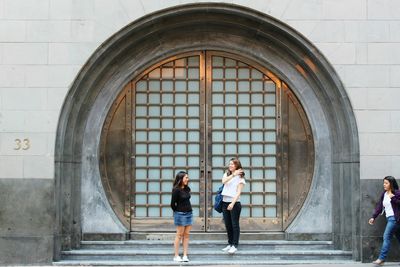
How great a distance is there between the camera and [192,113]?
1291cm

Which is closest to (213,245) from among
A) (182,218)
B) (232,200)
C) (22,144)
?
(232,200)

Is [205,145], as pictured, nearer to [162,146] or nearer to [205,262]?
[162,146]

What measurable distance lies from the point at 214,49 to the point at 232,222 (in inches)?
133

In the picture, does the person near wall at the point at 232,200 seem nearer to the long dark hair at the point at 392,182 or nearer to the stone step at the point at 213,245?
the stone step at the point at 213,245

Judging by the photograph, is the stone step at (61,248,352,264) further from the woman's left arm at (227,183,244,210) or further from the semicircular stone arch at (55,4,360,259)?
the woman's left arm at (227,183,244,210)

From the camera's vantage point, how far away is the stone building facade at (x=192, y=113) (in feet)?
39.0

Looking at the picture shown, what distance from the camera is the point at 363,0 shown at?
12078 millimetres

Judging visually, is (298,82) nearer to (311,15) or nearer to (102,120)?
(311,15)

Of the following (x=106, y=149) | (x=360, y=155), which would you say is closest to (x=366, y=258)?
(x=360, y=155)

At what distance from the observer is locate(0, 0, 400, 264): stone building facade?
11875mm

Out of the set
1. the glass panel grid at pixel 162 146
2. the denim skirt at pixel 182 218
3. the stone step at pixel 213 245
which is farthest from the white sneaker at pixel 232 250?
the glass panel grid at pixel 162 146

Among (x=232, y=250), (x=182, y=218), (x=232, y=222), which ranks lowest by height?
(x=232, y=250)

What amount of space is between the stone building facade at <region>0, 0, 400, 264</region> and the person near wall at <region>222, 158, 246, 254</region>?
0.75 m

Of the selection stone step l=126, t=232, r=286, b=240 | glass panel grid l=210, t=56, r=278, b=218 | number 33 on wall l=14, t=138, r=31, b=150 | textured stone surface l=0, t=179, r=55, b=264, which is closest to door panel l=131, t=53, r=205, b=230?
stone step l=126, t=232, r=286, b=240
